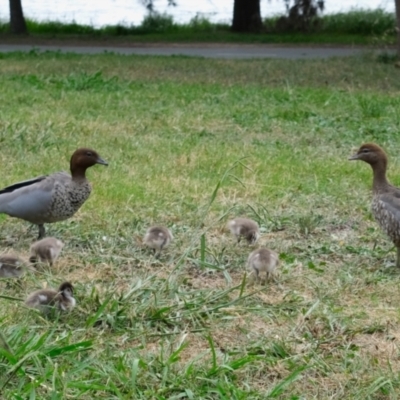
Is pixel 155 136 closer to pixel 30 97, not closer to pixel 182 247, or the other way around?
pixel 30 97

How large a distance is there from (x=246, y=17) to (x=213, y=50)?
519cm

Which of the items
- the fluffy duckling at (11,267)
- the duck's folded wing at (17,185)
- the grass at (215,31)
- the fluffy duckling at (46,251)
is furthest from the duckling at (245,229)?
the grass at (215,31)

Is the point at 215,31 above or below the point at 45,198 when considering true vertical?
below

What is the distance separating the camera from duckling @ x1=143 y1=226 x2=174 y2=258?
6.65 m

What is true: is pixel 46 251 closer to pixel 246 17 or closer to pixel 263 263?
pixel 263 263

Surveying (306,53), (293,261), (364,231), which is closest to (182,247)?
(293,261)

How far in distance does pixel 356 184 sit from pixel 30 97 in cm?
587

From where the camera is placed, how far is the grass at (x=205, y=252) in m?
4.68

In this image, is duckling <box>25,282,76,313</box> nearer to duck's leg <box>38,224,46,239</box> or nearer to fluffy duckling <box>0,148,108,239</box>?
fluffy duckling <box>0,148,108,239</box>

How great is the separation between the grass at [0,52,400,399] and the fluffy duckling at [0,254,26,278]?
0.12 metres

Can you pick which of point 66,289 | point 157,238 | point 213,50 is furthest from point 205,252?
point 213,50

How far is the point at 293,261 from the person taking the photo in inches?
265

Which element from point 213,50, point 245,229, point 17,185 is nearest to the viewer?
point 245,229

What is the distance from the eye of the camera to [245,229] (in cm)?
695
